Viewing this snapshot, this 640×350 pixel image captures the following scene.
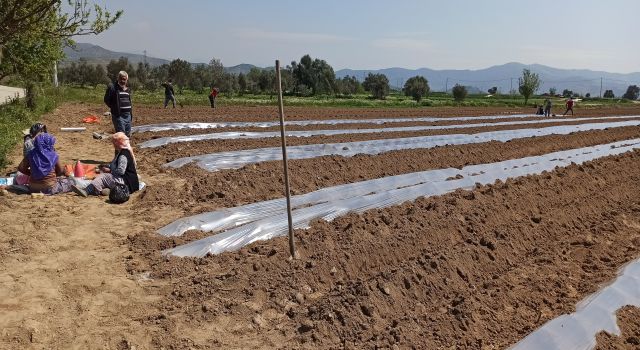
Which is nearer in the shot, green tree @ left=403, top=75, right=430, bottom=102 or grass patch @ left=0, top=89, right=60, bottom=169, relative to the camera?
grass patch @ left=0, top=89, right=60, bottom=169

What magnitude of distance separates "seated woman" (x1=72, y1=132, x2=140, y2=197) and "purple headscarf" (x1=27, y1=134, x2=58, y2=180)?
1.45 ft

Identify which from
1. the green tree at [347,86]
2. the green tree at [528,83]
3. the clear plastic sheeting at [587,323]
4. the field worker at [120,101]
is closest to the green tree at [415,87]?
the green tree at [347,86]

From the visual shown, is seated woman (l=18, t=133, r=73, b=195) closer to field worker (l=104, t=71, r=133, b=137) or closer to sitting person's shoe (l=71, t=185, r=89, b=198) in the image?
sitting person's shoe (l=71, t=185, r=89, b=198)

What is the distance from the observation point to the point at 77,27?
8.34 metres

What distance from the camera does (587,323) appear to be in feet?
12.2

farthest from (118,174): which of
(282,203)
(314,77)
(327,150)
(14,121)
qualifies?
(314,77)

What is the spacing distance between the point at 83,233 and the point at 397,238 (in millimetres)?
3624

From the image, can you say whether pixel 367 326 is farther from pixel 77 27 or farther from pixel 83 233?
pixel 77 27

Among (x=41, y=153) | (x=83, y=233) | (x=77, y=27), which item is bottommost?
(x=83, y=233)

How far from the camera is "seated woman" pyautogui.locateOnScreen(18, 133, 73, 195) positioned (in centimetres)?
646

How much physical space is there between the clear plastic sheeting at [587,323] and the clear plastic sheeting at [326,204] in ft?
9.62

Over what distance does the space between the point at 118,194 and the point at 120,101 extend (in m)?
2.83

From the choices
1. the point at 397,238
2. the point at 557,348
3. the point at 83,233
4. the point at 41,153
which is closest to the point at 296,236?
the point at 397,238

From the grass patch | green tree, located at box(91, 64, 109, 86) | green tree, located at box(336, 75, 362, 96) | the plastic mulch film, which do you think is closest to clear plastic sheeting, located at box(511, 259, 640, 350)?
the plastic mulch film
